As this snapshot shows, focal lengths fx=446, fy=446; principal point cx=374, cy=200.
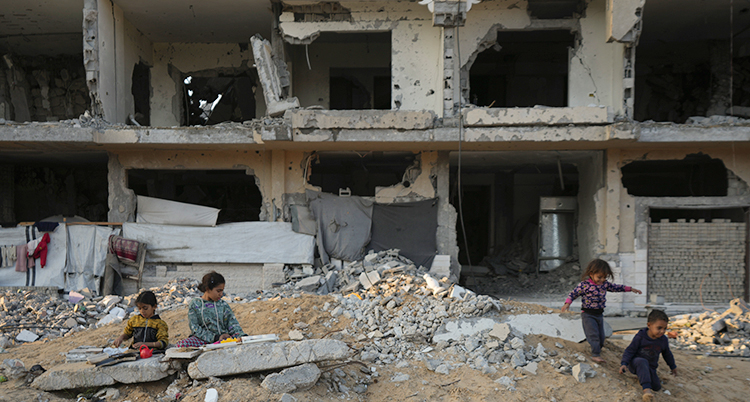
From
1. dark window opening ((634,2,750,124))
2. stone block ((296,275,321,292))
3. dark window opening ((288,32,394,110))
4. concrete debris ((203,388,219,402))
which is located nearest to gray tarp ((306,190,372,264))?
stone block ((296,275,321,292))

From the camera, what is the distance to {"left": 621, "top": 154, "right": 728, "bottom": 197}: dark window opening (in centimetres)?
1084

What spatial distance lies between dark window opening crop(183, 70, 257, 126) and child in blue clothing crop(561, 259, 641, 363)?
11382 mm

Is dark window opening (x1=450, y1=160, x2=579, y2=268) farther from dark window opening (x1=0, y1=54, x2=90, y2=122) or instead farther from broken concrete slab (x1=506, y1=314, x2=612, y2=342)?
dark window opening (x1=0, y1=54, x2=90, y2=122)

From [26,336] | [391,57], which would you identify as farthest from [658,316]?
[26,336]

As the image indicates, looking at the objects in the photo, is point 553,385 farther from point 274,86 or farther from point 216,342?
point 274,86

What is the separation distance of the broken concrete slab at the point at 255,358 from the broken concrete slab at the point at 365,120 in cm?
504

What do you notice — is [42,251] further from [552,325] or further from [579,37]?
[579,37]

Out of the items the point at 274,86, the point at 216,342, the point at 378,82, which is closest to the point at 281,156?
the point at 274,86

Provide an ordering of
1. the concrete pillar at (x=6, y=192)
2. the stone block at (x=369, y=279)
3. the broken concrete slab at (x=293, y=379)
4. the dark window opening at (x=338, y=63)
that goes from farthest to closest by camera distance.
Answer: the concrete pillar at (x=6, y=192), the dark window opening at (x=338, y=63), the stone block at (x=369, y=279), the broken concrete slab at (x=293, y=379)

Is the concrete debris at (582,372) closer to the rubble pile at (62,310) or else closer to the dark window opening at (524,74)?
the rubble pile at (62,310)

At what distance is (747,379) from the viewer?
532 cm

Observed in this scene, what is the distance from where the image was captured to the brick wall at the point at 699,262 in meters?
9.28

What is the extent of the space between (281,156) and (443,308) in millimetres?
5100

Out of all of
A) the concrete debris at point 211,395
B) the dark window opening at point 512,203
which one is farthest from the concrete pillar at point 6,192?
the dark window opening at point 512,203
